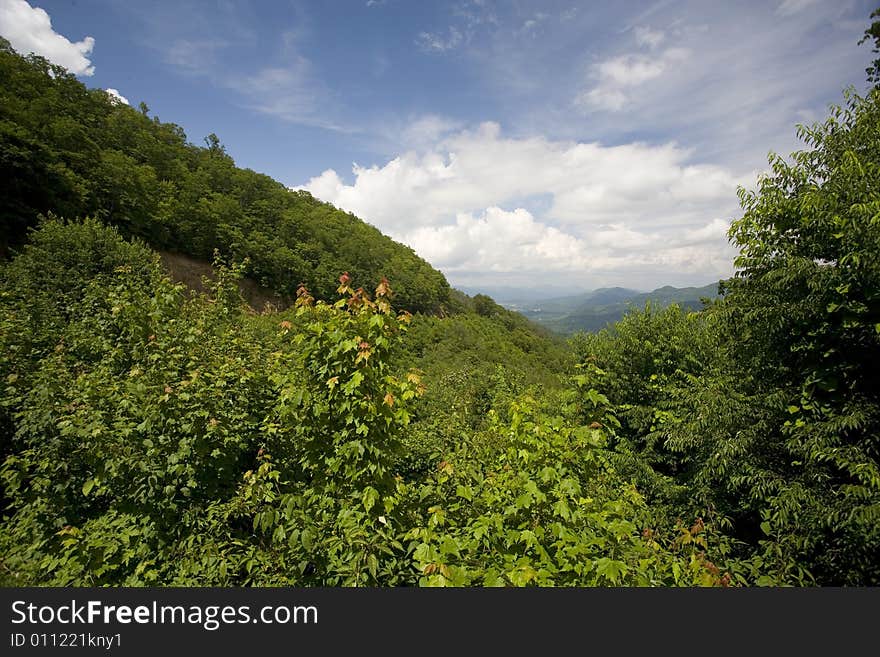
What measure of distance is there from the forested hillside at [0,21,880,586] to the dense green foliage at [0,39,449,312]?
50.7ft

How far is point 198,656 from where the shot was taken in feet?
9.76

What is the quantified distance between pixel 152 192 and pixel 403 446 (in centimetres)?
4787

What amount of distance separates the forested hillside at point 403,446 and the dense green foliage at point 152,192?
1544 cm

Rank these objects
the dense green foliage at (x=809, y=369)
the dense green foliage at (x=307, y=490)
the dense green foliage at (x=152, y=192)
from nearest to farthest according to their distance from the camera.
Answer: the dense green foliage at (x=307, y=490) → the dense green foliage at (x=809, y=369) → the dense green foliage at (x=152, y=192)

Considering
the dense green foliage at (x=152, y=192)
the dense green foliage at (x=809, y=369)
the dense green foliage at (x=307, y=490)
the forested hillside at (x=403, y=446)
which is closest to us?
the dense green foliage at (x=307, y=490)

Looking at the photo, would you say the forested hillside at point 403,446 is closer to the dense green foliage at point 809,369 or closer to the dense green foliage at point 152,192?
the dense green foliage at point 809,369

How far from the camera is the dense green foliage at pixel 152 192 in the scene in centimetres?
2555

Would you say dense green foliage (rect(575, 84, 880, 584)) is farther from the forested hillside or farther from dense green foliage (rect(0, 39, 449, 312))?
dense green foliage (rect(0, 39, 449, 312))

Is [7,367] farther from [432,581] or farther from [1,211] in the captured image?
[1,211]

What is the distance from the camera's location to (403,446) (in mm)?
4723

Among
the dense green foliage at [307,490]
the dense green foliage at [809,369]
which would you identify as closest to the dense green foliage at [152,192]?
the dense green foliage at [307,490]

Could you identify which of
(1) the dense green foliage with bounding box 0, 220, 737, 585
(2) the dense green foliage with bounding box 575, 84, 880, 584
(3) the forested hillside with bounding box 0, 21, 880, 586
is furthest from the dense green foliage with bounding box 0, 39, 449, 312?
(2) the dense green foliage with bounding box 575, 84, 880, 584

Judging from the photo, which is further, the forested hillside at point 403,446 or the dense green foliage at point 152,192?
the dense green foliage at point 152,192

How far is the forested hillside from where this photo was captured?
3.95 metres
